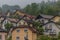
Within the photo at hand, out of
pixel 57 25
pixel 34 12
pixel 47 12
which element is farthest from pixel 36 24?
pixel 34 12

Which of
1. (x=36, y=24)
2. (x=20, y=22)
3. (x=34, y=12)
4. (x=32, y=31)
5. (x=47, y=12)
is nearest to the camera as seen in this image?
(x=32, y=31)

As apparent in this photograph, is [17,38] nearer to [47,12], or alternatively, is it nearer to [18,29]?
[18,29]

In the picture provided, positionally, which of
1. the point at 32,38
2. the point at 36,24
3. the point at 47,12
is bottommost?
the point at 32,38

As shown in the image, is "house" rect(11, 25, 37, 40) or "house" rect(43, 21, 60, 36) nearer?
"house" rect(11, 25, 37, 40)

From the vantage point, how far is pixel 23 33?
48.4 feet

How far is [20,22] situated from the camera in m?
19.4

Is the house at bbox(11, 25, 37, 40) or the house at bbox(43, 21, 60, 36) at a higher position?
the house at bbox(43, 21, 60, 36)

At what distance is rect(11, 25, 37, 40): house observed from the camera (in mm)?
14562

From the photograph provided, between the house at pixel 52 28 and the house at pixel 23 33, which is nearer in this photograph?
the house at pixel 23 33

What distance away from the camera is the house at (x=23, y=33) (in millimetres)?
14562

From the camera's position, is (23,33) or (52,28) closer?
(23,33)

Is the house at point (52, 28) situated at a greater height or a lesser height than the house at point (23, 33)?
greater

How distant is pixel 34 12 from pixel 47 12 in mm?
2497

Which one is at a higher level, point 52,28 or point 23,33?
point 52,28
